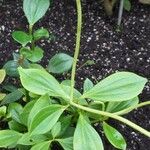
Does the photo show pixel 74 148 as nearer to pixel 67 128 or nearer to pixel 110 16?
pixel 67 128

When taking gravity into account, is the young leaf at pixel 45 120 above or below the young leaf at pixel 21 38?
below

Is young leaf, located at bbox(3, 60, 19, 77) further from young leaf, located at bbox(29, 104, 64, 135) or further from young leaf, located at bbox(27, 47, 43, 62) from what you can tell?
young leaf, located at bbox(29, 104, 64, 135)

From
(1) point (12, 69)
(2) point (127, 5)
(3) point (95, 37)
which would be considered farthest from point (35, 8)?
(2) point (127, 5)

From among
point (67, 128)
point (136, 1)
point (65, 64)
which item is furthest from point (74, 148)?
point (136, 1)

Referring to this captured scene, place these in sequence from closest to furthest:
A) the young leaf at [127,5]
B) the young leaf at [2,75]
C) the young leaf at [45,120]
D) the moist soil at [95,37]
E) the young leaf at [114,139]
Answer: the young leaf at [45,120] → the young leaf at [114,139] → the young leaf at [2,75] → the moist soil at [95,37] → the young leaf at [127,5]

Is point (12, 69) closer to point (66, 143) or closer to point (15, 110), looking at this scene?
point (15, 110)

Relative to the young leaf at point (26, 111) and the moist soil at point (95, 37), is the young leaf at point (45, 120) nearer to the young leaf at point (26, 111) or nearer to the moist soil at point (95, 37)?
the young leaf at point (26, 111)

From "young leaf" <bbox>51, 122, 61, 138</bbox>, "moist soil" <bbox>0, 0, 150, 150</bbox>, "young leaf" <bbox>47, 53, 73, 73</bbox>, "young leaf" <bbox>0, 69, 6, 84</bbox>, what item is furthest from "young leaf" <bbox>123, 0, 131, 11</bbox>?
"young leaf" <bbox>51, 122, 61, 138</bbox>

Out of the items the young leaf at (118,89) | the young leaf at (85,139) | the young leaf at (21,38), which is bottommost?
the young leaf at (85,139)

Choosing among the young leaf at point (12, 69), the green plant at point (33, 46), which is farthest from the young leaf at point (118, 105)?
the young leaf at point (12, 69)
